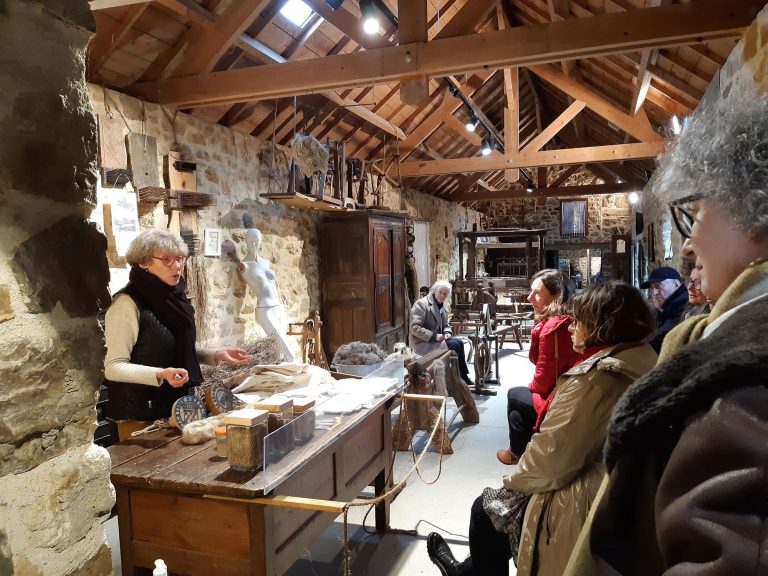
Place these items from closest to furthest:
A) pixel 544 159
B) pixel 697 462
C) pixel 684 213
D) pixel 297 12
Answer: pixel 697 462, pixel 684 213, pixel 297 12, pixel 544 159

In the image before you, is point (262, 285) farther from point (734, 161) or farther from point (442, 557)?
point (734, 161)

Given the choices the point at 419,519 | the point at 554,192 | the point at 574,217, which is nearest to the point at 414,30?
the point at 419,519

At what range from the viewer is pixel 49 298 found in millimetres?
933

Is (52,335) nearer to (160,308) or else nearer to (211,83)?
(160,308)

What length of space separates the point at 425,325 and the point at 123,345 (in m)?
3.90

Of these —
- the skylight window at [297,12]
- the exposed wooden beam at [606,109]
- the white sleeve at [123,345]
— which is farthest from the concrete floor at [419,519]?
the exposed wooden beam at [606,109]

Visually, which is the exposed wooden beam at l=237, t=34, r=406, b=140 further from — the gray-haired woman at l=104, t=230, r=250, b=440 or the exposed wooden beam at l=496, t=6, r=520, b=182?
the gray-haired woman at l=104, t=230, r=250, b=440

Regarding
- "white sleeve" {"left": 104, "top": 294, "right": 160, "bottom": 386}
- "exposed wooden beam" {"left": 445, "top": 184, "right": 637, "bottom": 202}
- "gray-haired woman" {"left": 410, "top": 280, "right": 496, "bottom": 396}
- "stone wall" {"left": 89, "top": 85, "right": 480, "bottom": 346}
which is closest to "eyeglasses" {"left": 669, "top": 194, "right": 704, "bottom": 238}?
"white sleeve" {"left": 104, "top": 294, "right": 160, "bottom": 386}

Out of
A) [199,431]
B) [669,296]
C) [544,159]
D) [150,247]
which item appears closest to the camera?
[199,431]

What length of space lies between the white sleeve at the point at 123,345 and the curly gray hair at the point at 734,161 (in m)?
2.09

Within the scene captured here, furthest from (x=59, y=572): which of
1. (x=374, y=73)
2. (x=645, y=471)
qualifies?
(x=374, y=73)

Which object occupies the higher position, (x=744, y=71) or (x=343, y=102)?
(x=343, y=102)

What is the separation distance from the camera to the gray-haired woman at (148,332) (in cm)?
237

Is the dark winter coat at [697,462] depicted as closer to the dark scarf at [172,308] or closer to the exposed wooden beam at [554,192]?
the dark scarf at [172,308]
